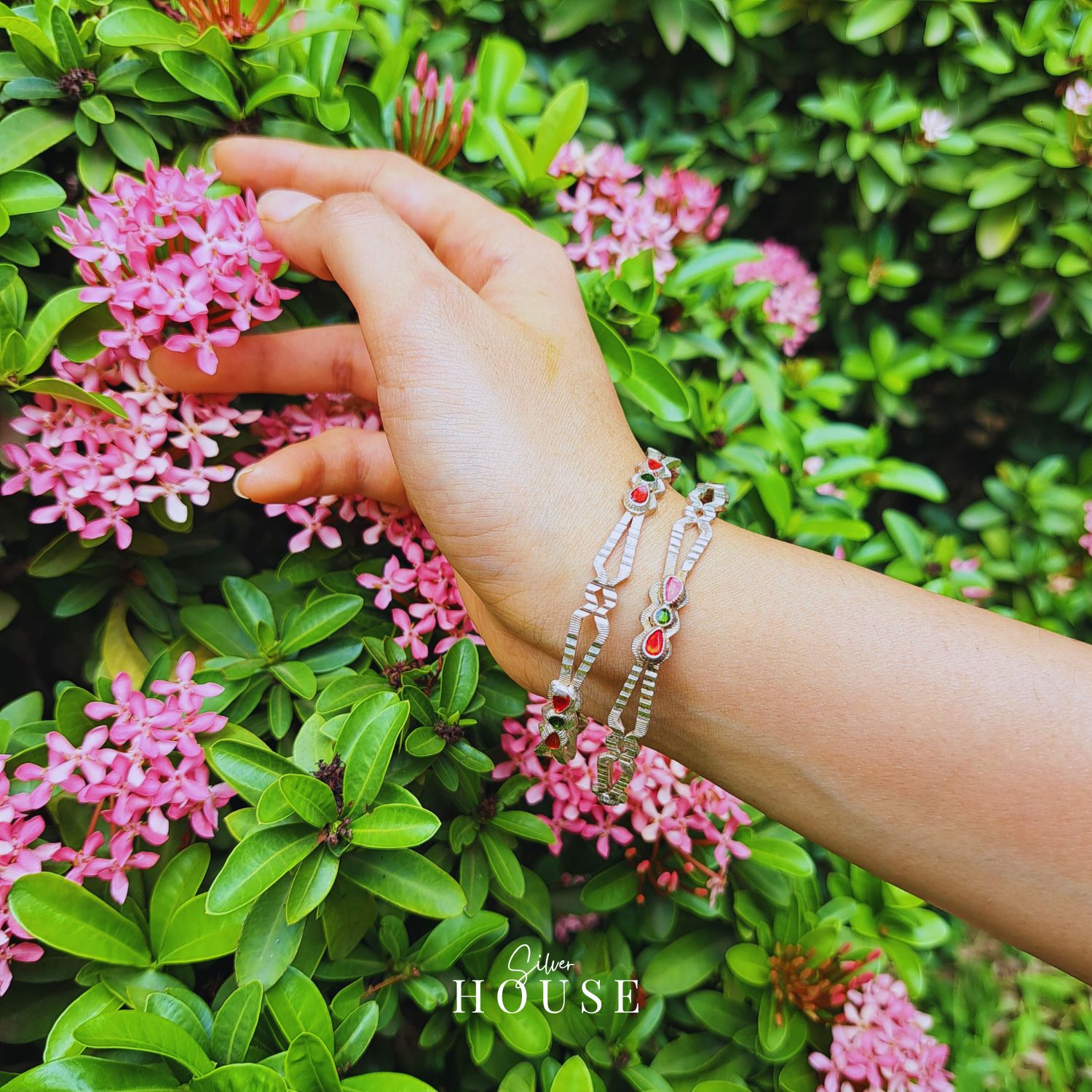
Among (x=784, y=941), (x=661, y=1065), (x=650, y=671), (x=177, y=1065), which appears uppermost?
(x=650, y=671)

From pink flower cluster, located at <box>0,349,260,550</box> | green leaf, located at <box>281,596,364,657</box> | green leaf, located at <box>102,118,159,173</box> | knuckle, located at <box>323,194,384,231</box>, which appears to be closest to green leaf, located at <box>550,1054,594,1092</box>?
green leaf, located at <box>281,596,364,657</box>

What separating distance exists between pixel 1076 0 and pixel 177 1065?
2.62 m

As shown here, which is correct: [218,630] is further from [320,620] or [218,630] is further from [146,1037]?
[146,1037]

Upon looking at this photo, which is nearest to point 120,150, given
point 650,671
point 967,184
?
point 650,671

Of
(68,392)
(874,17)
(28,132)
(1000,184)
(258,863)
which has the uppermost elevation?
(874,17)

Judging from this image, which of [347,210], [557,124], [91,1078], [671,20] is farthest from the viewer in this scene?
[671,20]

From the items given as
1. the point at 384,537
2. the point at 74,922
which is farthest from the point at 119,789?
the point at 384,537

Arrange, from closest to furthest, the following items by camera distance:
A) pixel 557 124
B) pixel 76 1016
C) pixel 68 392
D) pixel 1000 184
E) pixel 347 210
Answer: pixel 76 1016 → pixel 68 392 → pixel 347 210 → pixel 557 124 → pixel 1000 184

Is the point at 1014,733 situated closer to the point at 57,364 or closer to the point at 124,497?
the point at 124,497

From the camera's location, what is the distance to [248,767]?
98 centimetres

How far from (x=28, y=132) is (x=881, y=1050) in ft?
6.20

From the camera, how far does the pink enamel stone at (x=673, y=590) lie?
1.07 meters

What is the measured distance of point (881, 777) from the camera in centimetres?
100

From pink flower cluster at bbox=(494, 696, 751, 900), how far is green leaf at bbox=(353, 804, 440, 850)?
0.90 ft
